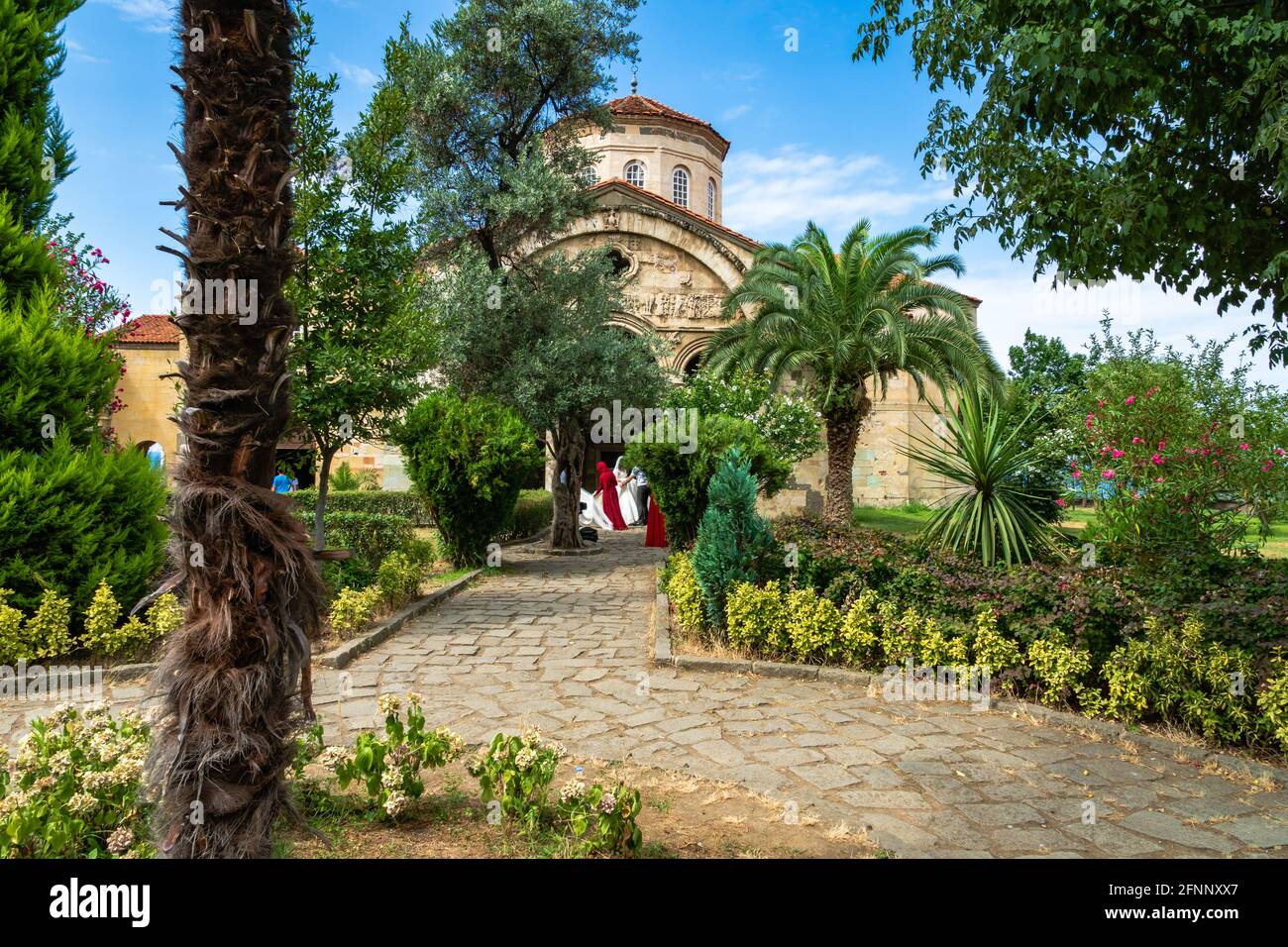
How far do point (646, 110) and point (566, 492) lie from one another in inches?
664

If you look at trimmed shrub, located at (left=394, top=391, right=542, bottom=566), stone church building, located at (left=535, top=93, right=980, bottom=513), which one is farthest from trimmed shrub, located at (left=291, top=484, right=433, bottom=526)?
stone church building, located at (left=535, top=93, right=980, bottom=513)

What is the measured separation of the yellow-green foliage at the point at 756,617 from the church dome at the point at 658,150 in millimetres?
22138

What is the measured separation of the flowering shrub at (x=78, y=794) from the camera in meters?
3.00

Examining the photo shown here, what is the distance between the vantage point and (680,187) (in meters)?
27.9

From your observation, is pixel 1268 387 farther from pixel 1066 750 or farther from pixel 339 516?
pixel 339 516

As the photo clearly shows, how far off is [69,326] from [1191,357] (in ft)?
52.3

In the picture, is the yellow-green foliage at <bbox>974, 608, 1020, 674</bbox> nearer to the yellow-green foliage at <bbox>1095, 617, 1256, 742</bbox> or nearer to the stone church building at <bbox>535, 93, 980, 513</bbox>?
the yellow-green foliage at <bbox>1095, 617, 1256, 742</bbox>

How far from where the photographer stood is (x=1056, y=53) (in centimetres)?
456

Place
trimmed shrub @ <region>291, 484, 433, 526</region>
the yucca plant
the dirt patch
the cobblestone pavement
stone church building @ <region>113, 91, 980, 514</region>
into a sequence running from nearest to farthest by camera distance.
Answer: the dirt patch < the cobblestone pavement < the yucca plant < trimmed shrub @ <region>291, 484, 433, 526</region> < stone church building @ <region>113, 91, 980, 514</region>

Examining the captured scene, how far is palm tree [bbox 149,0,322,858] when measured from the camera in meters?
2.50

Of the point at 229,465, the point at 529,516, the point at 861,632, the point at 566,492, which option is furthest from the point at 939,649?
the point at 529,516

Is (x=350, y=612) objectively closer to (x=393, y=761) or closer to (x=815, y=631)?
(x=393, y=761)

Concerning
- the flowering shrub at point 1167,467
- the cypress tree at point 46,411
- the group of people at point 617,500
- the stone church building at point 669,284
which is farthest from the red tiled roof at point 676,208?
the cypress tree at point 46,411

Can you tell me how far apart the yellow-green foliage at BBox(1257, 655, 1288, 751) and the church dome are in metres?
24.4
